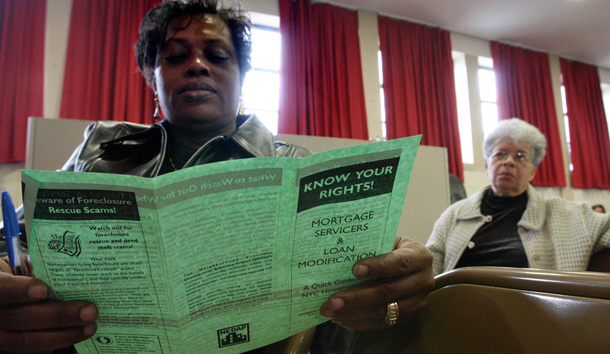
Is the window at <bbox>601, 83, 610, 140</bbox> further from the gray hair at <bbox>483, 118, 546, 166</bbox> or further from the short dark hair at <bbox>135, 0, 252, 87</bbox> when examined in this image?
the short dark hair at <bbox>135, 0, 252, 87</bbox>

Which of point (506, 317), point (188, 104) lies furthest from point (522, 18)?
point (506, 317)

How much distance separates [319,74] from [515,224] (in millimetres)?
3357

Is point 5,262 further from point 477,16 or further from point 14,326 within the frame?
point 477,16

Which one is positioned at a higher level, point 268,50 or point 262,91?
point 268,50

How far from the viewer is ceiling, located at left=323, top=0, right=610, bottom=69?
15.9 feet

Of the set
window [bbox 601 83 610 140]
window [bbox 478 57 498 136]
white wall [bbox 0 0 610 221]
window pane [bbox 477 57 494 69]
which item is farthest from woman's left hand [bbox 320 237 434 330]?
window [bbox 601 83 610 140]

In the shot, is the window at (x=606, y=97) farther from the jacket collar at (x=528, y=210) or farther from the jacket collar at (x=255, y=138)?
the jacket collar at (x=255, y=138)

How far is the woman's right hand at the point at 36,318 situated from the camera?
44 cm

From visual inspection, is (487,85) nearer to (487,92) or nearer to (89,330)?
(487,92)

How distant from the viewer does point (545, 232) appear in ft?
5.04

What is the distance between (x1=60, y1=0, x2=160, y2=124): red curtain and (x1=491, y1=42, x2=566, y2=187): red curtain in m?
5.08

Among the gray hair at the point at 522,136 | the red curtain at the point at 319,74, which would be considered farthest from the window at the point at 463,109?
the gray hair at the point at 522,136

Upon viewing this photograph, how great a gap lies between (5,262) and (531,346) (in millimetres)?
729

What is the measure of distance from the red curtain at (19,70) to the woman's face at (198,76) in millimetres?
3098
